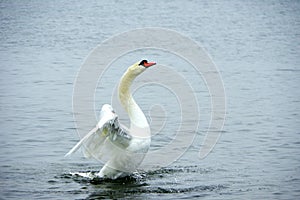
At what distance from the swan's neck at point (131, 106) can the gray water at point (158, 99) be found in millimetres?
954

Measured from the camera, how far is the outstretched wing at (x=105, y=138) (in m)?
9.62

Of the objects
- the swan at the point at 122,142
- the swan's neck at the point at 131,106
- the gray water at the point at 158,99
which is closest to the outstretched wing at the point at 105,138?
the swan at the point at 122,142

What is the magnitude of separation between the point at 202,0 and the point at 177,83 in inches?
1015

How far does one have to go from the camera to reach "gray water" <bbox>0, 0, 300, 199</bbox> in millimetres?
10672

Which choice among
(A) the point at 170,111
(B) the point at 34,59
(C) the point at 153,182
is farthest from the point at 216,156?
(B) the point at 34,59

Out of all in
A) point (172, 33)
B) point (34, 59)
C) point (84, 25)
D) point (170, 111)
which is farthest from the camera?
point (84, 25)

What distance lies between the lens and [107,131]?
986 cm

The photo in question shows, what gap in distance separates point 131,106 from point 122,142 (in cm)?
73

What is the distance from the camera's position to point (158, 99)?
1641 cm

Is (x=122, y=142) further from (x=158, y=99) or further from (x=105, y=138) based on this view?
(x=158, y=99)

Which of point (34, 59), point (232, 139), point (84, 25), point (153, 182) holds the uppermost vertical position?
point (84, 25)

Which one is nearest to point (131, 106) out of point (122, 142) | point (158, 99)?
point (122, 142)

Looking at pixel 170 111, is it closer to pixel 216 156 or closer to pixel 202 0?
pixel 216 156

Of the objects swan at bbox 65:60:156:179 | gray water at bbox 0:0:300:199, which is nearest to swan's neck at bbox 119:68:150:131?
swan at bbox 65:60:156:179
